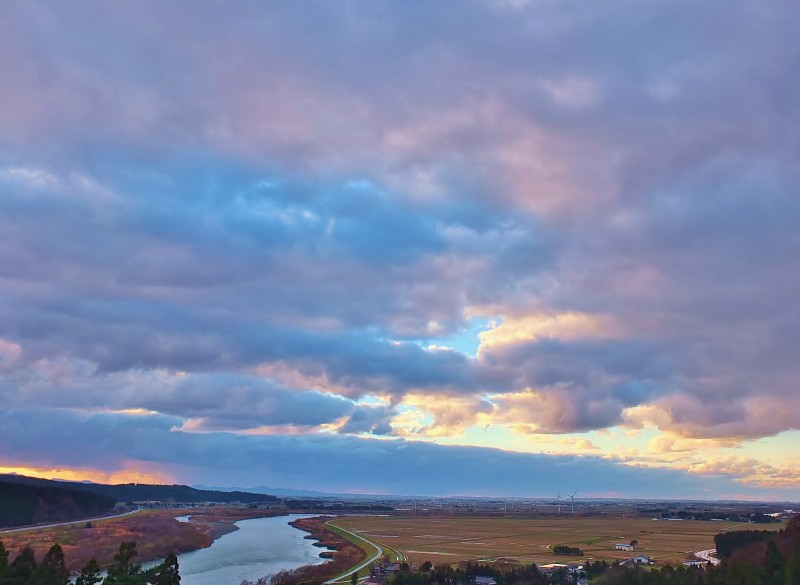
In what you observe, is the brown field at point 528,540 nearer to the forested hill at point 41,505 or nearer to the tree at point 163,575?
the tree at point 163,575

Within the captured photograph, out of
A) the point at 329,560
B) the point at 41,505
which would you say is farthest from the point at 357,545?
the point at 41,505

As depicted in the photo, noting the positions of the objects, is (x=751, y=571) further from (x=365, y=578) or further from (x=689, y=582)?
(x=365, y=578)

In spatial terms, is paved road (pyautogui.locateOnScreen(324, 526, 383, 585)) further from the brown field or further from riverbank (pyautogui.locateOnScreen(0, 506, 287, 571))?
riverbank (pyautogui.locateOnScreen(0, 506, 287, 571))

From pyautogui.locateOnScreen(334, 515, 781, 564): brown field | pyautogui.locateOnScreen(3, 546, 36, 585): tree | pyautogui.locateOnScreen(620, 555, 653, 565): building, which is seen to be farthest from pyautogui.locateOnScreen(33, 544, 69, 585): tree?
pyautogui.locateOnScreen(620, 555, 653, 565): building

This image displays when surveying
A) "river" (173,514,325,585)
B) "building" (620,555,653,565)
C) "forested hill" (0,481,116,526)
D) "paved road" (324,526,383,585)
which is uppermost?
"forested hill" (0,481,116,526)

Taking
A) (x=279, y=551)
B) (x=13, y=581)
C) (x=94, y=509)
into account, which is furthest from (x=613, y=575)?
(x=94, y=509)

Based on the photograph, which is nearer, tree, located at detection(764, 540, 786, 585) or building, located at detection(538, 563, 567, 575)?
tree, located at detection(764, 540, 786, 585)

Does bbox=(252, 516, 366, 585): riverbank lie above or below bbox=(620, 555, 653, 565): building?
below
